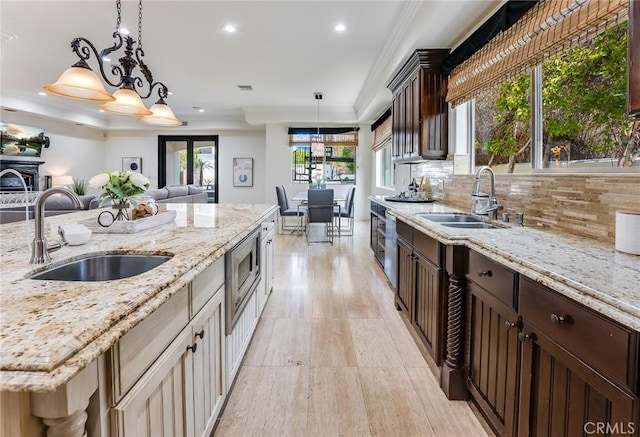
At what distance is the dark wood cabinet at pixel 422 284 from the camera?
204 centimetres

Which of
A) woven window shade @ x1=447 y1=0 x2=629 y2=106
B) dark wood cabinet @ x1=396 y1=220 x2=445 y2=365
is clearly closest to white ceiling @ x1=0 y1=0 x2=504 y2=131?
woven window shade @ x1=447 y1=0 x2=629 y2=106

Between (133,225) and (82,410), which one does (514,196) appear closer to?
(133,225)

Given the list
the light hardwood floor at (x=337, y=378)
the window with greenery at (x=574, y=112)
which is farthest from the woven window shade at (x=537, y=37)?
the light hardwood floor at (x=337, y=378)

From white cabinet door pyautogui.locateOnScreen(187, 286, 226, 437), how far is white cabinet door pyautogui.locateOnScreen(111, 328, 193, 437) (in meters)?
0.08

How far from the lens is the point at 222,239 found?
162 centimetres

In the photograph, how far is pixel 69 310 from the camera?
77cm

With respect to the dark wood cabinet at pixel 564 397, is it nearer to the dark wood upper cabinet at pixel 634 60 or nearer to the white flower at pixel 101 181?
the dark wood upper cabinet at pixel 634 60

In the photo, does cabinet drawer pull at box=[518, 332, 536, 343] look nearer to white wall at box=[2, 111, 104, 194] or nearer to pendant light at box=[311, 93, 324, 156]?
pendant light at box=[311, 93, 324, 156]

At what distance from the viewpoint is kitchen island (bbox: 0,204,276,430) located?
0.58 meters

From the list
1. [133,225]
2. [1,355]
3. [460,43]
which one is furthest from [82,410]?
[460,43]

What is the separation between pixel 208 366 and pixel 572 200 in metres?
1.92

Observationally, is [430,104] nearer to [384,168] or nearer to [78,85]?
[78,85]

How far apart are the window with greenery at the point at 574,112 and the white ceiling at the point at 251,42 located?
0.82 meters

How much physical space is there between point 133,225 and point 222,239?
1.68ft
